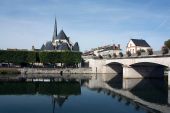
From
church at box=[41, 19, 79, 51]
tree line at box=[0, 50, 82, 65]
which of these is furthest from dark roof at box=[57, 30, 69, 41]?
tree line at box=[0, 50, 82, 65]

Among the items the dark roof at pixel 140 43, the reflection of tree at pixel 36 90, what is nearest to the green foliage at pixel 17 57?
the reflection of tree at pixel 36 90

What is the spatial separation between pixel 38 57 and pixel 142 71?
2930cm

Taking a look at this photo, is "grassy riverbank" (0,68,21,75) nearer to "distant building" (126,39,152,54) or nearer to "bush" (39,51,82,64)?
"bush" (39,51,82,64)

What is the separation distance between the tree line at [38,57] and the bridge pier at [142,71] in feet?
71.2

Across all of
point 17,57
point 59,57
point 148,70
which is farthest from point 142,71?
point 17,57

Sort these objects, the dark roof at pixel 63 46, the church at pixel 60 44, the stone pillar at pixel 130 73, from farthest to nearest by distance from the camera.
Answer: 1. the church at pixel 60 44
2. the dark roof at pixel 63 46
3. the stone pillar at pixel 130 73

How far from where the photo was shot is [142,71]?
59.9m

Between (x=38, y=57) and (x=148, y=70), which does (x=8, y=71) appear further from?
(x=148, y=70)

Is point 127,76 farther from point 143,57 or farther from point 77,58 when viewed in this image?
point 77,58

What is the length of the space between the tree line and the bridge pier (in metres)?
21.7

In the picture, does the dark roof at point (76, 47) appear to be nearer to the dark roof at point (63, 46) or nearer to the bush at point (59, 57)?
the dark roof at point (63, 46)

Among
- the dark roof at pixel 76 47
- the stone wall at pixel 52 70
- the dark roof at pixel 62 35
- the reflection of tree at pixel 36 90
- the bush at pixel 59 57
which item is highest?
the dark roof at pixel 62 35

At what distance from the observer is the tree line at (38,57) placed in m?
Answer: 74.9

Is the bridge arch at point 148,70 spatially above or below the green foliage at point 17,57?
below
